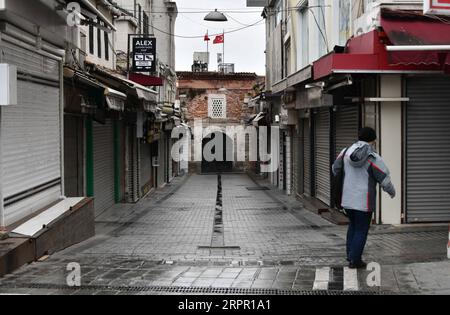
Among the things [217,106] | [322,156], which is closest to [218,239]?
[322,156]

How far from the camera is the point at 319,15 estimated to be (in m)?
16.8

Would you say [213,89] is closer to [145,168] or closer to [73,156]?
[145,168]

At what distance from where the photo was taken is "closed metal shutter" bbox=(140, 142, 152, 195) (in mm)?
24078

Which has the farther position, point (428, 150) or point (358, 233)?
point (428, 150)

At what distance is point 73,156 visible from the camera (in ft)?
45.0

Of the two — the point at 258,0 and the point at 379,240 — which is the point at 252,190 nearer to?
the point at 258,0

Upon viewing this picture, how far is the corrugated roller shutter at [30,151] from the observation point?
27.8 ft

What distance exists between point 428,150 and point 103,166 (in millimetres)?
9074

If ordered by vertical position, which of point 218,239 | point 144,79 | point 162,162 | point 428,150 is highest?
point 144,79

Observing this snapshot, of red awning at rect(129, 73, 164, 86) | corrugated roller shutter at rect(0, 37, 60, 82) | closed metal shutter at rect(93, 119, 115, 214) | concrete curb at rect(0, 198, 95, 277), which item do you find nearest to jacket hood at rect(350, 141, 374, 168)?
concrete curb at rect(0, 198, 95, 277)

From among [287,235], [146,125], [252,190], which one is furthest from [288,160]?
[287,235]

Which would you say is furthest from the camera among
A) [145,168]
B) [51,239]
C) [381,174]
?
[145,168]

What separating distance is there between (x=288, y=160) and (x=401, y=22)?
14.2 m

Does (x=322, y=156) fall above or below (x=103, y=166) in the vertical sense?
above
